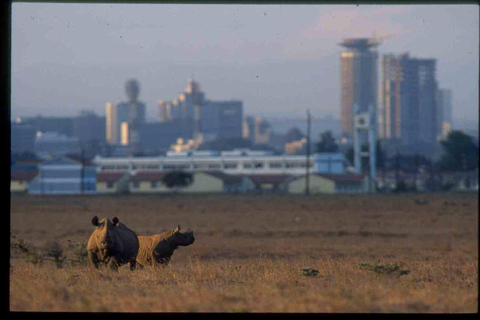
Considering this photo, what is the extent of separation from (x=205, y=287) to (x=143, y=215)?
49.6m

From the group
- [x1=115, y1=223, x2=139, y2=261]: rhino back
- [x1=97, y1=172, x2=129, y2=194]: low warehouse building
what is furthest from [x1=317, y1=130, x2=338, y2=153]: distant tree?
[x1=115, y1=223, x2=139, y2=261]: rhino back

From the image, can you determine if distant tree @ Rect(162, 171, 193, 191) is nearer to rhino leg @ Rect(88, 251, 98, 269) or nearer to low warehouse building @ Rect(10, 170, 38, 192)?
low warehouse building @ Rect(10, 170, 38, 192)

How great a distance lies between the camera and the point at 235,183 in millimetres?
126500

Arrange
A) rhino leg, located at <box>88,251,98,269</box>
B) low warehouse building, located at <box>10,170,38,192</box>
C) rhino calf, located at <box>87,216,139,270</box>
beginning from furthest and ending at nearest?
low warehouse building, located at <box>10,170,38,192</box> < rhino leg, located at <box>88,251,98,269</box> < rhino calf, located at <box>87,216,139,270</box>

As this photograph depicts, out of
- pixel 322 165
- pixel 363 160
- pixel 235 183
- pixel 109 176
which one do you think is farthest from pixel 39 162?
pixel 363 160

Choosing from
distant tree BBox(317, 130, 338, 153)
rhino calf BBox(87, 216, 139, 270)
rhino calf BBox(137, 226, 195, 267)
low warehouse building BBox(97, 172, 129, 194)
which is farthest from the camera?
distant tree BBox(317, 130, 338, 153)

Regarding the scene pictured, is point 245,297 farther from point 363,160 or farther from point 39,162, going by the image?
point 363,160

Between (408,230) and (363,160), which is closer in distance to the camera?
(408,230)

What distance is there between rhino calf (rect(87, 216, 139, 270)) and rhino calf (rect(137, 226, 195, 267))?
716 mm

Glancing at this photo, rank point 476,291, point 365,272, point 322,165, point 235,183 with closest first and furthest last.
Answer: point 476,291
point 365,272
point 235,183
point 322,165

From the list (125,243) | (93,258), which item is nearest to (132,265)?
(125,243)

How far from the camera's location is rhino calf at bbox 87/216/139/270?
46.4ft

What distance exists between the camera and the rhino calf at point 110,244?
14.1 meters

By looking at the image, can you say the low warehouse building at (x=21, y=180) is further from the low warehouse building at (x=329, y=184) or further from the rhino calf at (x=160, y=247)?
the rhino calf at (x=160, y=247)
